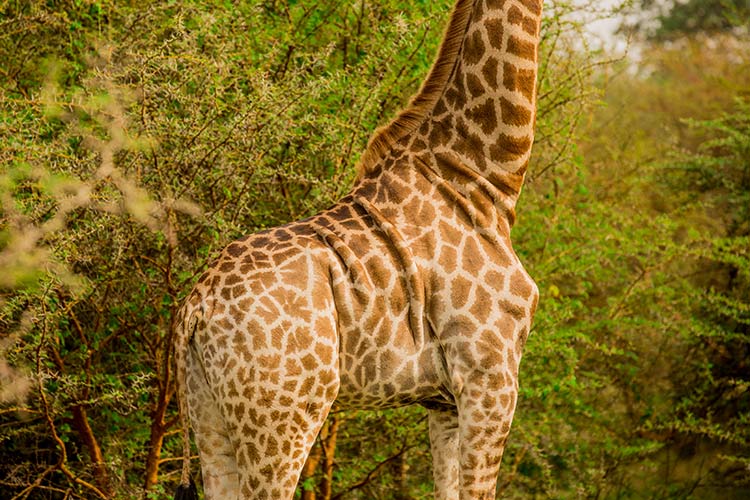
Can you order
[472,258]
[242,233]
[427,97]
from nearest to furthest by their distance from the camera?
[472,258], [427,97], [242,233]

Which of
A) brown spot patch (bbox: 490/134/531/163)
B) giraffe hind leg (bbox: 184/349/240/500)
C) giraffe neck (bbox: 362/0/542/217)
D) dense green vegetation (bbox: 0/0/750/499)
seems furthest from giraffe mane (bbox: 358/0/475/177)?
giraffe hind leg (bbox: 184/349/240/500)

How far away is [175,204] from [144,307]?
786mm

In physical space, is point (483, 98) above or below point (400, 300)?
above

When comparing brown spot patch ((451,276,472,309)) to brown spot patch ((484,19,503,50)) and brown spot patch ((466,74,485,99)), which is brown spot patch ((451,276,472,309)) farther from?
brown spot patch ((484,19,503,50))

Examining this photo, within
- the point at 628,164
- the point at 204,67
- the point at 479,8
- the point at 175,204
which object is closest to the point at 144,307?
the point at 175,204

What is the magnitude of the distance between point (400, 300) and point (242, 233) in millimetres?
1575

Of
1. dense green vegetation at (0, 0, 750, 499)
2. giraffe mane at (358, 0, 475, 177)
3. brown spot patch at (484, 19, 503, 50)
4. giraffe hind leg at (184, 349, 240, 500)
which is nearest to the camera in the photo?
giraffe hind leg at (184, 349, 240, 500)

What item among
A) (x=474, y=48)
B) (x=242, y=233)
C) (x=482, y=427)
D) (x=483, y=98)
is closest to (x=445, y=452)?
(x=482, y=427)

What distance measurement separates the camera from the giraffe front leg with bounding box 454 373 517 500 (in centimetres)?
276

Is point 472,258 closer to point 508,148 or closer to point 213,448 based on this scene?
point 508,148

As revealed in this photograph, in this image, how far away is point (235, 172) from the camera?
4004 mm

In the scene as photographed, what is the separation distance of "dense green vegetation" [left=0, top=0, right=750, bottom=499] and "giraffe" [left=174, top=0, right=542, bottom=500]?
900mm

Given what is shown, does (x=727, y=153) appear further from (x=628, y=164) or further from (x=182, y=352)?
(x=182, y=352)

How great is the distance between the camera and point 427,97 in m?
3.06
